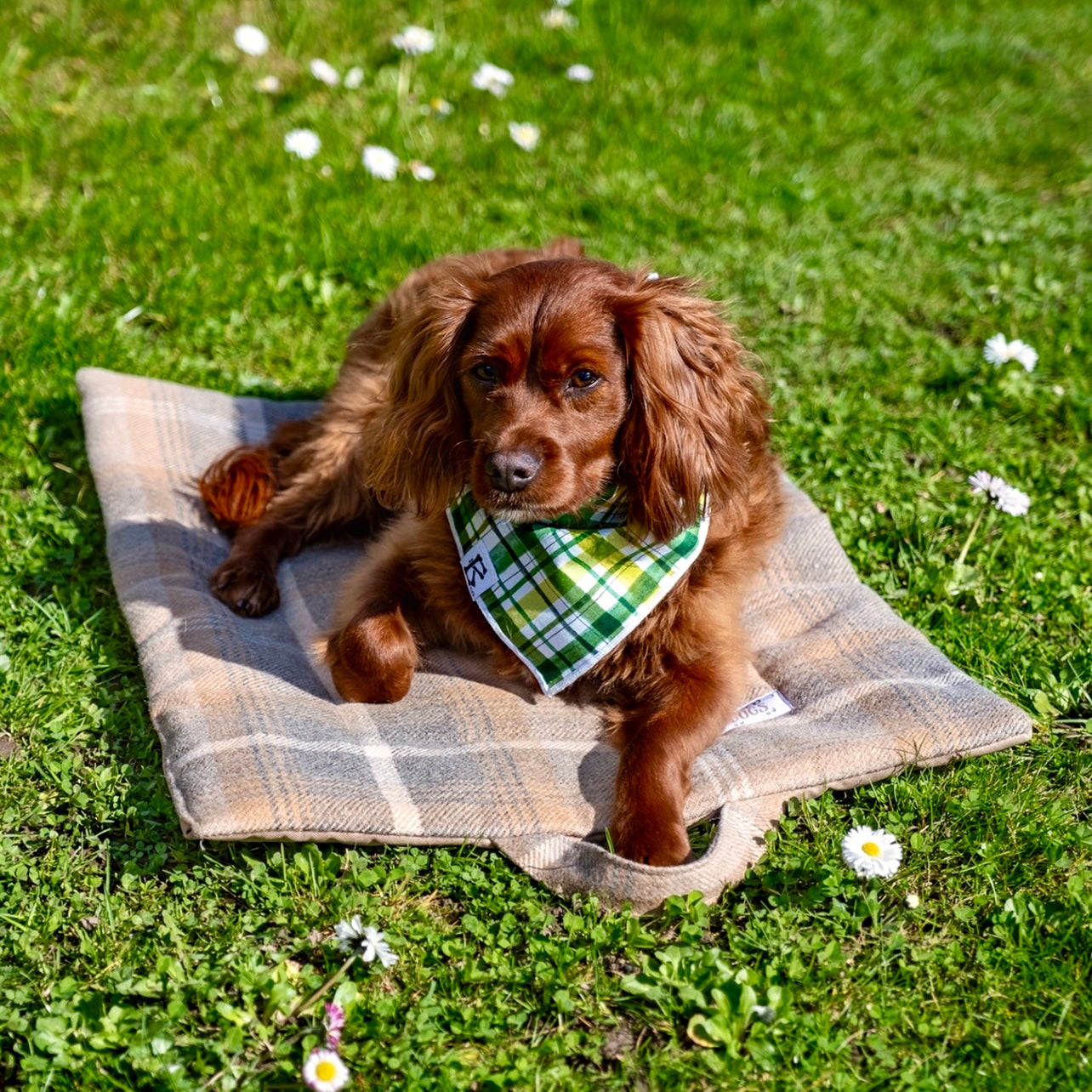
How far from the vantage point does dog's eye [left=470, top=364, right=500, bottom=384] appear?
2.98 m

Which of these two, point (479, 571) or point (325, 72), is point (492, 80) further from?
point (479, 571)

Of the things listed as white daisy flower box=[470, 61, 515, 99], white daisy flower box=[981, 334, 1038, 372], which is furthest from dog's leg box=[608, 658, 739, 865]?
white daisy flower box=[470, 61, 515, 99]

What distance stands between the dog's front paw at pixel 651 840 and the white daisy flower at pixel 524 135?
397cm

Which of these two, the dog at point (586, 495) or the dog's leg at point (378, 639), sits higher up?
the dog at point (586, 495)

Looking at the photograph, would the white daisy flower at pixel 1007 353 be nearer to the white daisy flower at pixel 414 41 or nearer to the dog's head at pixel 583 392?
the dog's head at pixel 583 392

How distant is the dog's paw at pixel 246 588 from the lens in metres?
3.59

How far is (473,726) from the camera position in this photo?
122 inches

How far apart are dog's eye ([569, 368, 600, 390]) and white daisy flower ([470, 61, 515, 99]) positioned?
11.3ft

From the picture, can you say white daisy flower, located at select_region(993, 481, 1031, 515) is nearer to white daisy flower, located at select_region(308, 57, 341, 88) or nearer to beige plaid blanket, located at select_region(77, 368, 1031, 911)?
beige plaid blanket, located at select_region(77, 368, 1031, 911)

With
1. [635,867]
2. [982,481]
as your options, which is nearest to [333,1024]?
[635,867]

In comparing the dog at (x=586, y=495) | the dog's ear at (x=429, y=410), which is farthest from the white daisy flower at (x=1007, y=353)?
the dog's ear at (x=429, y=410)

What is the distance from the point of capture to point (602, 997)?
2.44 meters

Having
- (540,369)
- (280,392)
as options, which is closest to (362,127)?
(280,392)

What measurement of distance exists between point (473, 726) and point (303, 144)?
327 cm
